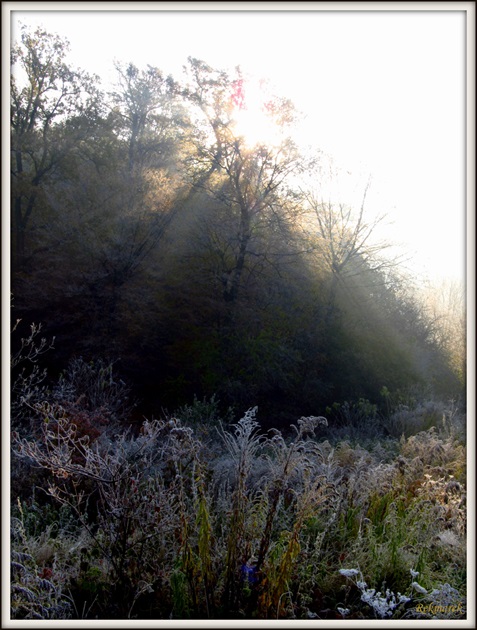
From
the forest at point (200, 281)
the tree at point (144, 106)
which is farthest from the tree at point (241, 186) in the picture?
the tree at point (144, 106)

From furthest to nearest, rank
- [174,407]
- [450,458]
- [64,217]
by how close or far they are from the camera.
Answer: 1. [64,217]
2. [174,407]
3. [450,458]

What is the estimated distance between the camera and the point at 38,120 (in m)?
17.8

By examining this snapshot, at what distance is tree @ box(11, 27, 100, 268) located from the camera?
16906 millimetres

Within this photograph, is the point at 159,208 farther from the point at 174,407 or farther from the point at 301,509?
the point at 301,509

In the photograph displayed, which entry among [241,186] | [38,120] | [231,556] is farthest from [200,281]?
[231,556]

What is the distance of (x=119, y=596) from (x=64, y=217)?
13834mm

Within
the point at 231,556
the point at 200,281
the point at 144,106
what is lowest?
the point at 231,556

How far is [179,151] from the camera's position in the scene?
18875 mm

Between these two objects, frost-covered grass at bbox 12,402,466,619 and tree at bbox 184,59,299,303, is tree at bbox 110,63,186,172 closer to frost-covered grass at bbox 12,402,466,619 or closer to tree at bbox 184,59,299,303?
tree at bbox 184,59,299,303

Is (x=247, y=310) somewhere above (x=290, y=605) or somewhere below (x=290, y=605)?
above

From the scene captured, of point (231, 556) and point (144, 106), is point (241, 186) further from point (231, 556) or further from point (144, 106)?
point (231, 556)

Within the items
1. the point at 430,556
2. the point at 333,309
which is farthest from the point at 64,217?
the point at 430,556

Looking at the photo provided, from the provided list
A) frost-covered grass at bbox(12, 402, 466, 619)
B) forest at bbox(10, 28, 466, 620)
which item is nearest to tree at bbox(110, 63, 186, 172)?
forest at bbox(10, 28, 466, 620)

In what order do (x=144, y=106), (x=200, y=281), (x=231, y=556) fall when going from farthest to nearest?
(x=144, y=106) < (x=200, y=281) < (x=231, y=556)
